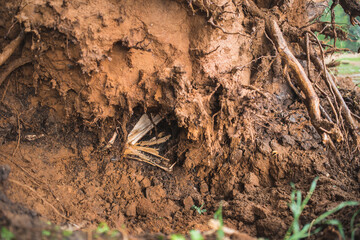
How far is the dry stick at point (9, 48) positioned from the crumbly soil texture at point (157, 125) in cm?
7

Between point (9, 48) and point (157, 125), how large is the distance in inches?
65.5

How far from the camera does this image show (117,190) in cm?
278

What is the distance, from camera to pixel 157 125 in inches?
122

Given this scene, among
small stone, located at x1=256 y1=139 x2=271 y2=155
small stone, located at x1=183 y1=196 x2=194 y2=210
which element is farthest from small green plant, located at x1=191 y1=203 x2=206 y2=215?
small stone, located at x1=256 y1=139 x2=271 y2=155

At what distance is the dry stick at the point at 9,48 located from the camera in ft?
7.47

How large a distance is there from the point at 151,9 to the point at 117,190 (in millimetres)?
1949

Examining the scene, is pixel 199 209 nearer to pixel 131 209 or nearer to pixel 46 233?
pixel 131 209

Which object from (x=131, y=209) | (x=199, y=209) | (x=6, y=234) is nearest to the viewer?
(x=6, y=234)

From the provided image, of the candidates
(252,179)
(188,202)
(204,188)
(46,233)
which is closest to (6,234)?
(46,233)

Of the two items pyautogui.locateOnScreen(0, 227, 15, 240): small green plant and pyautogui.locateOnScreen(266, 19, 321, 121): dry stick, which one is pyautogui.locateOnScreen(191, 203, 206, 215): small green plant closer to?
pyautogui.locateOnScreen(266, 19, 321, 121): dry stick

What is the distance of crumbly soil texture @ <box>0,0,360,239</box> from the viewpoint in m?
2.33

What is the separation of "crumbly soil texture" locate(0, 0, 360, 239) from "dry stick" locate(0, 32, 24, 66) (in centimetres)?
7

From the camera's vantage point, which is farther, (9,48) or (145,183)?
(145,183)

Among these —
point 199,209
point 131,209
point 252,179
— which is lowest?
point 199,209
